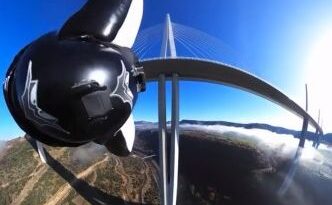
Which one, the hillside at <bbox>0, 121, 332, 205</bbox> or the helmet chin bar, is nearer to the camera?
the helmet chin bar

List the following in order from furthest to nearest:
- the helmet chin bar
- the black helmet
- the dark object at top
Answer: the helmet chin bar → the dark object at top → the black helmet

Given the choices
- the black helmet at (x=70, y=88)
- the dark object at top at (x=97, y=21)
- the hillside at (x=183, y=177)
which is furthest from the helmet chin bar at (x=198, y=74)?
the hillside at (x=183, y=177)

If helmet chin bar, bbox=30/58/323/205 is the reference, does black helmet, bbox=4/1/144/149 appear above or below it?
below

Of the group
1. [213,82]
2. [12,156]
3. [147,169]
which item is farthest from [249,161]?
[213,82]

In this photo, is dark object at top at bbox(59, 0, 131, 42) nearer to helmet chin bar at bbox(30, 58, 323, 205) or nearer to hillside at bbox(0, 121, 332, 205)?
helmet chin bar at bbox(30, 58, 323, 205)

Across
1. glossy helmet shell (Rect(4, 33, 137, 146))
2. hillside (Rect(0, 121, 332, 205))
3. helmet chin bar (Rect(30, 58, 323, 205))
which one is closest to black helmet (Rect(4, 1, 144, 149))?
glossy helmet shell (Rect(4, 33, 137, 146))

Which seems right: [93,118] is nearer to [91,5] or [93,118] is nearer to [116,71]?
[116,71]

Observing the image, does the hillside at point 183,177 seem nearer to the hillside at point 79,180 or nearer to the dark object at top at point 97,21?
the hillside at point 79,180
